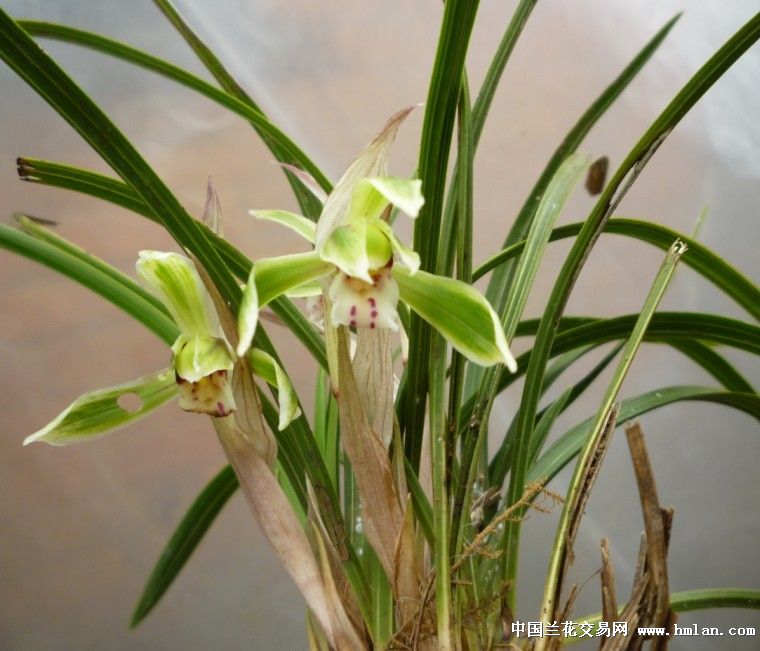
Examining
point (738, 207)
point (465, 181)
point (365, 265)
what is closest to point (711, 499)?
point (738, 207)

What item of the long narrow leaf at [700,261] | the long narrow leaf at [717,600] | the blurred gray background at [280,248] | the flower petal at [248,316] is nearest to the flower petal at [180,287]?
the flower petal at [248,316]

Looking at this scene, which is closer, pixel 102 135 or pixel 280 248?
pixel 102 135

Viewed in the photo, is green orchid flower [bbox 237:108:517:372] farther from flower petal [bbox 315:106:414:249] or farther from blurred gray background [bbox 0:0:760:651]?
blurred gray background [bbox 0:0:760:651]

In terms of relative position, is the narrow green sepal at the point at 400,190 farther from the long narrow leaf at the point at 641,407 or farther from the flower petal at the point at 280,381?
the long narrow leaf at the point at 641,407

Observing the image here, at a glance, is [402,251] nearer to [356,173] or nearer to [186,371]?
[356,173]

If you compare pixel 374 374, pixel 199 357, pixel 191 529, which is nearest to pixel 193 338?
pixel 199 357

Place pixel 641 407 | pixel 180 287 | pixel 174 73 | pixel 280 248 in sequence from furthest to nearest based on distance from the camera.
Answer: pixel 280 248, pixel 641 407, pixel 174 73, pixel 180 287
